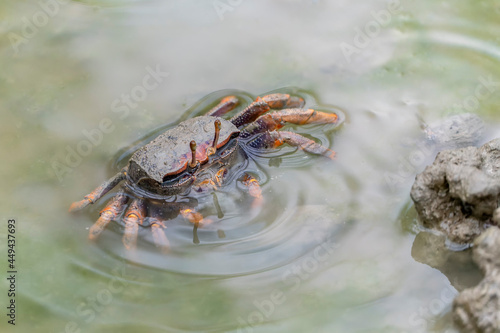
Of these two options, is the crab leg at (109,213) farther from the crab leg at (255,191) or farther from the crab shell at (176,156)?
the crab leg at (255,191)

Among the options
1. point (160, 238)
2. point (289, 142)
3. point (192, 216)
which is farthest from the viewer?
point (289, 142)

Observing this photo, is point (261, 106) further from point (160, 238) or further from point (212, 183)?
point (160, 238)

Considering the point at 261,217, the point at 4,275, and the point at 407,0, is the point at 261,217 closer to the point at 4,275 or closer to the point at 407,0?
the point at 4,275

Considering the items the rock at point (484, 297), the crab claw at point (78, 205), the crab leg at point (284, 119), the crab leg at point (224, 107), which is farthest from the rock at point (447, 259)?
the crab claw at point (78, 205)

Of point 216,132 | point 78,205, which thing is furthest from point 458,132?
point 78,205

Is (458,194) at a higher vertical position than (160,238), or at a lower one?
higher

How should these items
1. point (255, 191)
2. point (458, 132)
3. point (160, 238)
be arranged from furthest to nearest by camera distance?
1. point (458, 132)
2. point (255, 191)
3. point (160, 238)
